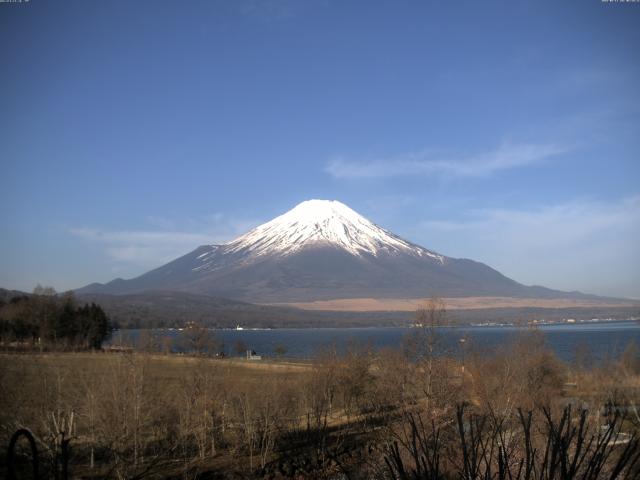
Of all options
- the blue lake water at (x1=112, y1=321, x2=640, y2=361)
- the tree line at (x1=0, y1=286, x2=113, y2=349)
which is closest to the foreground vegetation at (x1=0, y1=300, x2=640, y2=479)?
the blue lake water at (x1=112, y1=321, x2=640, y2=361)

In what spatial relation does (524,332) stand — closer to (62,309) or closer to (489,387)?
(489,387)

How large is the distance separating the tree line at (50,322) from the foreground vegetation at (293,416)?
3446 cm

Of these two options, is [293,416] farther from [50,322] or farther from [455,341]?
[50,322]

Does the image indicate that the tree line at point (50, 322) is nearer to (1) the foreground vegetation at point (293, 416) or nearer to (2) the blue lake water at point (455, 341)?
(2) the blue lake water at point (455, 341)

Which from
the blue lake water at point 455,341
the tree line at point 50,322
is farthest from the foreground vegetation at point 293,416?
the tree line at point 50,322

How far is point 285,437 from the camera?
18109 millimetres

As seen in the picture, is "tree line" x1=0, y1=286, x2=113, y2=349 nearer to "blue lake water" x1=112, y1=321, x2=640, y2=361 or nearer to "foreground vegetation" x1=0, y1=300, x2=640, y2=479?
"blue lake water" x1=112, y1=321, x2=640, y2=361

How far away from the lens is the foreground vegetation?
10648 mm

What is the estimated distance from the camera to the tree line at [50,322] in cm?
5750

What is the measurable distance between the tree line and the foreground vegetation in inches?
1357

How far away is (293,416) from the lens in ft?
71.1

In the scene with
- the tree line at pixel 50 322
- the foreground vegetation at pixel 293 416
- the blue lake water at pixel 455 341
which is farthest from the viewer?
the tree line at pixel 50 322

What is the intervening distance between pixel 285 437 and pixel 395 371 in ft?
26.1

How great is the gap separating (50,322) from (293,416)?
46.4 meters
